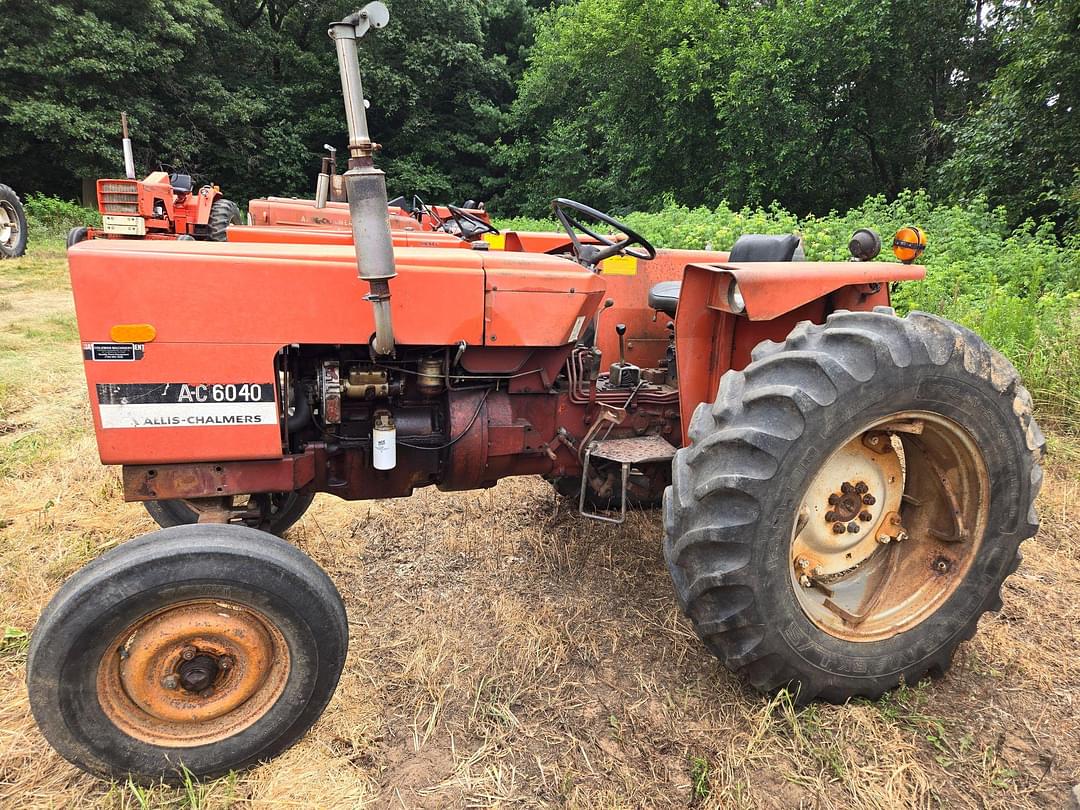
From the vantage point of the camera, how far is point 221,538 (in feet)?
5.55

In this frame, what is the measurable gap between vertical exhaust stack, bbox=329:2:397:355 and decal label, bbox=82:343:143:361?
649 mm

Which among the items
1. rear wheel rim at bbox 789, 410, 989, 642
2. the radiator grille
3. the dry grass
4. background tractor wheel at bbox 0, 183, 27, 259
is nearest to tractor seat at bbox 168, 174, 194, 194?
the radiator grille

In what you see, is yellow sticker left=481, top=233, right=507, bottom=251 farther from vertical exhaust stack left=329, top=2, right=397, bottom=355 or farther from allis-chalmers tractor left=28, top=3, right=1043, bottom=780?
vertical exhaust stack left=329, top=2, right=397, bottom=355

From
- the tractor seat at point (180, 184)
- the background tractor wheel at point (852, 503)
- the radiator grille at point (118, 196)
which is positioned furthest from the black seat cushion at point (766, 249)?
the tractor seat at point (180, 184)

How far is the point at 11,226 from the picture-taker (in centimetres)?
1084

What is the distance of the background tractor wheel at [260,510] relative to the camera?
90.4 inches

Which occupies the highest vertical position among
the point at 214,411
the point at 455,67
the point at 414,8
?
the point at 414,8

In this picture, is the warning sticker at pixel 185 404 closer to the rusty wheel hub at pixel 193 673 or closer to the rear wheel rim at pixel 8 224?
the rusty wheel hub at pixel 193 673

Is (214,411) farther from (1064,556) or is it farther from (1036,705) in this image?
(1064,556)

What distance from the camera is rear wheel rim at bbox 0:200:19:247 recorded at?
10.7 m

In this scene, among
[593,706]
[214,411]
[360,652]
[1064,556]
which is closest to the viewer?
[214,411]

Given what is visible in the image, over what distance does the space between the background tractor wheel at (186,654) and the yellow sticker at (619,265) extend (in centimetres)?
176

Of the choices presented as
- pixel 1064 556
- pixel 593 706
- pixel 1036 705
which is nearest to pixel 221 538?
pixel 593 706

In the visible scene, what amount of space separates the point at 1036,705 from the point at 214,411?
2627mm
